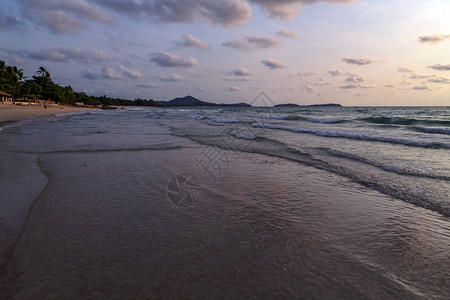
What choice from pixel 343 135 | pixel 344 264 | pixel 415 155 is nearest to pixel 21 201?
pixel 344 264

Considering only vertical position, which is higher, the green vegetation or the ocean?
the green vegetation

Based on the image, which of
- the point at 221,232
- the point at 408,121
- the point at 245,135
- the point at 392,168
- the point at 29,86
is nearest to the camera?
the point at 221,232

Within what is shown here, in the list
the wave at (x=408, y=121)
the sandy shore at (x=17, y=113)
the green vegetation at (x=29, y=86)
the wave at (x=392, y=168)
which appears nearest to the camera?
the wave at (x=392, y=168)

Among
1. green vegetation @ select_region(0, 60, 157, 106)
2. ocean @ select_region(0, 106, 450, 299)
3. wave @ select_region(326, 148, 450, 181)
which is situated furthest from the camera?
green vegetation @ select_region(0, 60, 157, 106)

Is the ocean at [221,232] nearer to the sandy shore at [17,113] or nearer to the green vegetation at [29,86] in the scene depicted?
the sandy shore at [17,113]

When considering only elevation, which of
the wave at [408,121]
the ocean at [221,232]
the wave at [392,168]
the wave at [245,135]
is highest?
the wave at [408,121]

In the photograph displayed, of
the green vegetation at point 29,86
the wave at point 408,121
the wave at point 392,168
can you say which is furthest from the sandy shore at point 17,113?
the wave at point 408,121

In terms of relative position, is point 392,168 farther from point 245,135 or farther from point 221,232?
point 245,135

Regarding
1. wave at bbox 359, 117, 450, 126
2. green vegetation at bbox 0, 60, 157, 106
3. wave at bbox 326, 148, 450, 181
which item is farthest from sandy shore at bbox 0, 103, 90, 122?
wave at bbox 359, 117, 450, 126

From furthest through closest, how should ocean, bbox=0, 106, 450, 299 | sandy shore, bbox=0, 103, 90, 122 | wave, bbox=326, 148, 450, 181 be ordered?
sandy shore, bbox=0, 103, 90, 122, wave, bbox=326, 148, 450, 181, ocean, bbox=0, 106, 450, 299

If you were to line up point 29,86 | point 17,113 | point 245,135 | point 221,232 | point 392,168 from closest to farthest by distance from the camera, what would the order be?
point 221,232, point 392,168, point 245,135, point 17,113, point 29,86

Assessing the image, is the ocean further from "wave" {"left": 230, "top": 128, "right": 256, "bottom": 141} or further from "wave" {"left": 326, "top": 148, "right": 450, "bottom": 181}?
"wave" {"left": 230, "top": 128, "right": 256, "bottom": 141}

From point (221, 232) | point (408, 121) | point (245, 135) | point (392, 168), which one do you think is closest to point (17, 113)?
point (245, 135)

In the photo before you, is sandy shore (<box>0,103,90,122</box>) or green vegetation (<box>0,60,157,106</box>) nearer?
sandy shore (<box>0,103,90,122</box>)
